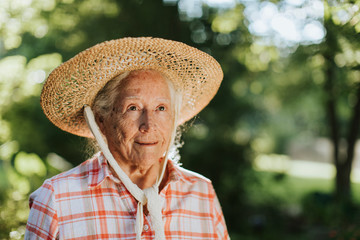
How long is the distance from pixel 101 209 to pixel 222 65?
12.2 ft

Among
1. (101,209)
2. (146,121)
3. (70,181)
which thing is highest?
(146,121)

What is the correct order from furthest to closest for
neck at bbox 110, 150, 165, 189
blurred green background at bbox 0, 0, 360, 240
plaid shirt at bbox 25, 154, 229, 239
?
blurred green background at bbox 0, 0, 360, 240
neck at bbox 110, 150, 165, 189
plaid shirt at bbox 25, 154, 229, 239

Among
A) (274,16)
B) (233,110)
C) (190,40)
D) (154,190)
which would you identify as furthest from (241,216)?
(154,190)

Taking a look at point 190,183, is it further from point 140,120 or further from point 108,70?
point 108,70

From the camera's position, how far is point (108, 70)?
5.67 feet

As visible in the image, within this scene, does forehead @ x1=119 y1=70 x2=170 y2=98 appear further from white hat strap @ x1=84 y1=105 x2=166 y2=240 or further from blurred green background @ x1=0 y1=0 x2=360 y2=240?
→ blurred green background @ x1=0 y1=0 x2=360 y2=240

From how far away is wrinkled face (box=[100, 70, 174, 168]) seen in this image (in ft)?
5.58

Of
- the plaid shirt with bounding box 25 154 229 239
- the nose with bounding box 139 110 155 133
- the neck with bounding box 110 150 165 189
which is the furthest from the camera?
the neck with bounding box 110 150 165 189

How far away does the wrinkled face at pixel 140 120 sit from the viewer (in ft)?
5.58

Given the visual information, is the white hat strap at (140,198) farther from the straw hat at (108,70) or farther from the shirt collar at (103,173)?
the straw hat at (108,70)

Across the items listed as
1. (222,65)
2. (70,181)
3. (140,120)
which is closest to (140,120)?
(140,120)

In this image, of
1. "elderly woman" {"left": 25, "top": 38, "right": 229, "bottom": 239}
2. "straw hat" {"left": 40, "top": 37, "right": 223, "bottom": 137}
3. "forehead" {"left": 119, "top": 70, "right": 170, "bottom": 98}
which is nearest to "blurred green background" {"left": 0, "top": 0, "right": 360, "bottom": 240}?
"straw hat" {"left": 40, "top": 37, "right": 223, "bottom": 137}

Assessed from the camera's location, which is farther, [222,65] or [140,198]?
[222,65]

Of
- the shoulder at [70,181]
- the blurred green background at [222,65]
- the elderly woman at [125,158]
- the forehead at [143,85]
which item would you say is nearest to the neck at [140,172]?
the elderly woman at [125,158]
